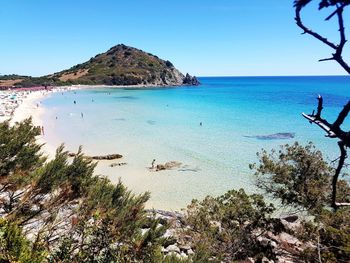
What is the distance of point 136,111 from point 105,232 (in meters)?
53.4

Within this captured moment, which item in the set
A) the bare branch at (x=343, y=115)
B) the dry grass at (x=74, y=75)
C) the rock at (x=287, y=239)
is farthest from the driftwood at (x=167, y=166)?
the dry grass at (x=74, y=75)

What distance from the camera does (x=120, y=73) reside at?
146 m

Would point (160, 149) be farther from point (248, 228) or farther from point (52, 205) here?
point (52, 205)

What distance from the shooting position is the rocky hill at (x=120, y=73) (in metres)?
139

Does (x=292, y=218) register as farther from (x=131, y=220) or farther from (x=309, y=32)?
(x=309, y=32)

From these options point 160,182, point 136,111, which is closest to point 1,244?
point 160,182

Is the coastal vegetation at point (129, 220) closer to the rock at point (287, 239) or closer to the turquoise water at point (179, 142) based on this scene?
the rock at point (287, 239)

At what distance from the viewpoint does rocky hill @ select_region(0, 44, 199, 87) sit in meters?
139

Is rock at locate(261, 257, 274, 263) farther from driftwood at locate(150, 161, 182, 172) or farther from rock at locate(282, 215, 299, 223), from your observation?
driftwood at locate(150, 161, 182, 172)

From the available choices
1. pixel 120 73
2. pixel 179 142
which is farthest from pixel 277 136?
pixel 120 73

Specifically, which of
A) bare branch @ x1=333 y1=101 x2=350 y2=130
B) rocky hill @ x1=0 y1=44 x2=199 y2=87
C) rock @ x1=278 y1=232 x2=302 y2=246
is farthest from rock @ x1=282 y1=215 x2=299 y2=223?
rocky hill @ x1=0 y1=44 x2=199 y2=87

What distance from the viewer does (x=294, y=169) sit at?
12445 mm

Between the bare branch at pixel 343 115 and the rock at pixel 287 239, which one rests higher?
the bare branch at pixel 343 115

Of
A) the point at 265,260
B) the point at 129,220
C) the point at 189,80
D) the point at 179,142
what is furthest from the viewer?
the point at 189,80
